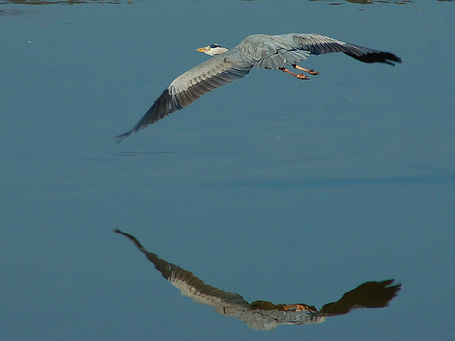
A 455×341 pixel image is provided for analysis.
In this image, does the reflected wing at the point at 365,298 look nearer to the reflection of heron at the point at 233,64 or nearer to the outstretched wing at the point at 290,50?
the outstretched wing at the point at 290,50

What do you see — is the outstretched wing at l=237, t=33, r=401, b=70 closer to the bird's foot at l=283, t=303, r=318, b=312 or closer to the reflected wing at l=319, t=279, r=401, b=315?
the reflected wing at l=319, t=279, r=401, b=315

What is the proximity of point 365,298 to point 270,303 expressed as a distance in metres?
0.63

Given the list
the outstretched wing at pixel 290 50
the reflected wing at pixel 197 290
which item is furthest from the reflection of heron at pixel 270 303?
the outstretched wing at pixel 290 50

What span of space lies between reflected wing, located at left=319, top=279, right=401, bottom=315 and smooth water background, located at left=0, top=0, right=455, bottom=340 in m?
0.07

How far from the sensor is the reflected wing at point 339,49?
7652 mm

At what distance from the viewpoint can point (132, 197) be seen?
6.70 m

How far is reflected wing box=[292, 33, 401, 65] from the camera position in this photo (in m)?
7.65

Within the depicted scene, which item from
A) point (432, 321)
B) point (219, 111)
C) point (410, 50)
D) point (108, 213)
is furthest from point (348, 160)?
point (410, 50)

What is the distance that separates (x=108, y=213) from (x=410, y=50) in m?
7.25

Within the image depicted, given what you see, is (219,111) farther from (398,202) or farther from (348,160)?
(398,202)

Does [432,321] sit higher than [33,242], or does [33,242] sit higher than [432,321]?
[432,321]

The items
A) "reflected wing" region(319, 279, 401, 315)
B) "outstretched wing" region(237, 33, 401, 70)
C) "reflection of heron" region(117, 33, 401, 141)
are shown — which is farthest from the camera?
"reflection of heron" region(117, 33, 401, 141)

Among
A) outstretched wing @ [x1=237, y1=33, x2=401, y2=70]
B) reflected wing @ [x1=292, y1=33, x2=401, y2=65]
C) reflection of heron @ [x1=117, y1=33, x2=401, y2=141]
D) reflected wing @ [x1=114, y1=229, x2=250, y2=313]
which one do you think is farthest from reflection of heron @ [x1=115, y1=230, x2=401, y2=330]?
reflected wing @ [x1=292, y1=33, x2=401, y2=65]

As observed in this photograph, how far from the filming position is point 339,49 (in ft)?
25.3
